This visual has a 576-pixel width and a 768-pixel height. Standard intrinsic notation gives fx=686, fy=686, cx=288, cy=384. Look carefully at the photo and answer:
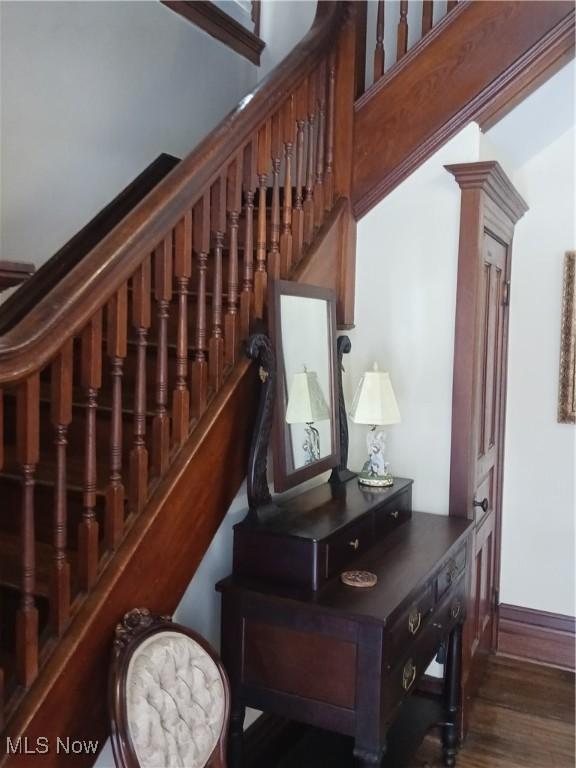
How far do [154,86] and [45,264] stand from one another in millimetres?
1107

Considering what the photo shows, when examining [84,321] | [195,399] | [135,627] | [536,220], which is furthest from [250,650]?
[536,220]

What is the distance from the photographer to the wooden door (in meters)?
2.66

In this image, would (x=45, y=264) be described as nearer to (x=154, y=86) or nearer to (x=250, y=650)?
(x=154, y=86)

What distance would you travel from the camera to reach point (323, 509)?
2264 mm

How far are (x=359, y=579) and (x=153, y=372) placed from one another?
1.04 meters

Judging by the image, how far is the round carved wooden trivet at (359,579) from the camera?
1968 millimetres

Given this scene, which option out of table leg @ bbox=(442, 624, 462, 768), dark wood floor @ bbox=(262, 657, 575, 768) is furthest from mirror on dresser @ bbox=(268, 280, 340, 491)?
dark wood floor @ bbox=(262, 657, 575, 768)

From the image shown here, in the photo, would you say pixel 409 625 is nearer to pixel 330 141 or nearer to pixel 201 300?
pixel 201 300

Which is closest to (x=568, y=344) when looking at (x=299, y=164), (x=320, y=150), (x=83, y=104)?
(x=320, y=150)

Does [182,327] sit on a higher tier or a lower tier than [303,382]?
higher

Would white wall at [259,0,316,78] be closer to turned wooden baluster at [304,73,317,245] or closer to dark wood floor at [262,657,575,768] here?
turned wooden baluster at [304,73,317,245]

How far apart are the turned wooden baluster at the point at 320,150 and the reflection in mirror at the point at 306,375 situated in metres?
0.44

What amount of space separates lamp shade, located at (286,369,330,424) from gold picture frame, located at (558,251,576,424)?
1.61 m

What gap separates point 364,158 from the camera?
285 centimetres
